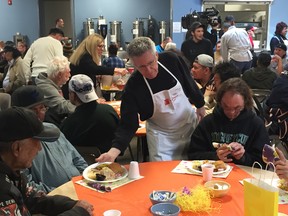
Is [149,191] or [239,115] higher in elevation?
[239,115]

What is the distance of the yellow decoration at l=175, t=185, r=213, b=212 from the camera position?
1.79 metres

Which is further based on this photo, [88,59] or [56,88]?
[88,59]

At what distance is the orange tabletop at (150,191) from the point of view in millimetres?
1829

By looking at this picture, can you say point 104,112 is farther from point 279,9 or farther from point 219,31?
point 279,9

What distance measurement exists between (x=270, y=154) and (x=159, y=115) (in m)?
0.98

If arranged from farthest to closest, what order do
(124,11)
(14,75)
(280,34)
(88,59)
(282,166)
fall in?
1. (124,11)
2. (280,34)
3. (14,75)
4. (88,59)
5. (282,166)

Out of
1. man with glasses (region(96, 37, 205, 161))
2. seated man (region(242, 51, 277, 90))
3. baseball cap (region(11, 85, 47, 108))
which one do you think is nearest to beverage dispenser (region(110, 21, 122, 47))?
seated man (region(242, 51, 277, 90))

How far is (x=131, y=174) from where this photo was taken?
2207 millimetres

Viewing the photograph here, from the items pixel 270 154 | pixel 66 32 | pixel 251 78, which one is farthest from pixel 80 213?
pixel 66 32

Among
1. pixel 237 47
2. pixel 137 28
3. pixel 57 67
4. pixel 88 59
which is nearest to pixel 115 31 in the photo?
pixel 137 28

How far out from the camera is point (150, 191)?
203 cm

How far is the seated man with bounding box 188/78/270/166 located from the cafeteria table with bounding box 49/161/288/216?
0.69 feet

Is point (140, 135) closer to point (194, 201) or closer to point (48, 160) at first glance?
point (48, 160)

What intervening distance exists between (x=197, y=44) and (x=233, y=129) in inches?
187
